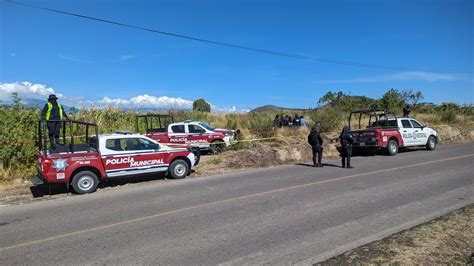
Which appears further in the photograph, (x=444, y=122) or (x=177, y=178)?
(x=444, y=122)

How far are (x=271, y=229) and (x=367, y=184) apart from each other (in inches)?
207

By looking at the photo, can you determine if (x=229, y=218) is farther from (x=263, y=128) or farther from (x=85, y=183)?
(x=263, y=128)

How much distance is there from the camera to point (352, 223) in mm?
7168

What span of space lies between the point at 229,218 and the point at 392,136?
47.2ft

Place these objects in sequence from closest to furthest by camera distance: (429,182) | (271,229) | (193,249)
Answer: (193,249) < (271,229) < (429,182)

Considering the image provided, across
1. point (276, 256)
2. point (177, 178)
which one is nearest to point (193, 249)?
point (276, 256)

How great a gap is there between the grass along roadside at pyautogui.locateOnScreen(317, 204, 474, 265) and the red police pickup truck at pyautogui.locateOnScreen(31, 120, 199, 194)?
338 inches

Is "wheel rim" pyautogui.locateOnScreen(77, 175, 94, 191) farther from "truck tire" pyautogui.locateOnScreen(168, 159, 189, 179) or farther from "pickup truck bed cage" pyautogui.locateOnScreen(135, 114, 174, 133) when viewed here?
"pickup truck bed cage" pyautogui.locateOnScreen(135, 114, 174, 133)

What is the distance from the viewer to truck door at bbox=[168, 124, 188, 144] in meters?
19.8

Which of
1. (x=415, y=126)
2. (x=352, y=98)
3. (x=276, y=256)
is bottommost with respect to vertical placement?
(x=276, y=256)

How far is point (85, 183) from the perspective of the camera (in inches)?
458

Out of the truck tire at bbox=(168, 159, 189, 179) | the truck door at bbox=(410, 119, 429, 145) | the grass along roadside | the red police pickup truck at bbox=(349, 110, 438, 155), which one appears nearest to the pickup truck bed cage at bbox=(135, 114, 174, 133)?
the truck tire at bbox=(168, 159, 189, 179)

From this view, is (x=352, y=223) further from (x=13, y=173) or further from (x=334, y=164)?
(x=13, y=173)

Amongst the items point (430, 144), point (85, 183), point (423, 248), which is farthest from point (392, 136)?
point (423, 248)
